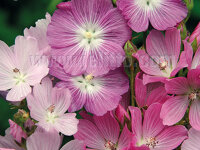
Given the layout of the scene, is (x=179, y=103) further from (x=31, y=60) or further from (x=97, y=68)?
(x=31, y=60)

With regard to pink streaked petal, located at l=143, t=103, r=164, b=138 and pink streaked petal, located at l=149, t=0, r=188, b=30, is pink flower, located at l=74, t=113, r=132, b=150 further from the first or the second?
pink streaked petal, located at l=149, t=0, r=188, b=30

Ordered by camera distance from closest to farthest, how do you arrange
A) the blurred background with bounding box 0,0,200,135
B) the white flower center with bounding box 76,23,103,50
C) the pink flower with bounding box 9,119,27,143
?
the pink flower with bounding box 9,119,27,143 < the white flower center with bounding box 76,23,103,50 < the blurred background with bounding box 0,0,200,135

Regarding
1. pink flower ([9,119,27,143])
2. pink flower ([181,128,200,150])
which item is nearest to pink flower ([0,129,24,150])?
pink flower ([9,119,27,143])

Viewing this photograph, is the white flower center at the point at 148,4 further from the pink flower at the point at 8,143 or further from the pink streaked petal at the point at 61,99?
the pink flower at the point at 8,143

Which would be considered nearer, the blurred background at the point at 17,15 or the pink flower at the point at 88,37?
the pink flower at the point at 88,37

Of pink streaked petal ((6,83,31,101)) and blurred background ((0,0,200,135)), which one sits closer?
pink streaked petal ((6,83,31,101))

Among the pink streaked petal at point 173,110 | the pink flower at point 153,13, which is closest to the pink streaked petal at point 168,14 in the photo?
the pink flower at point 153,13
